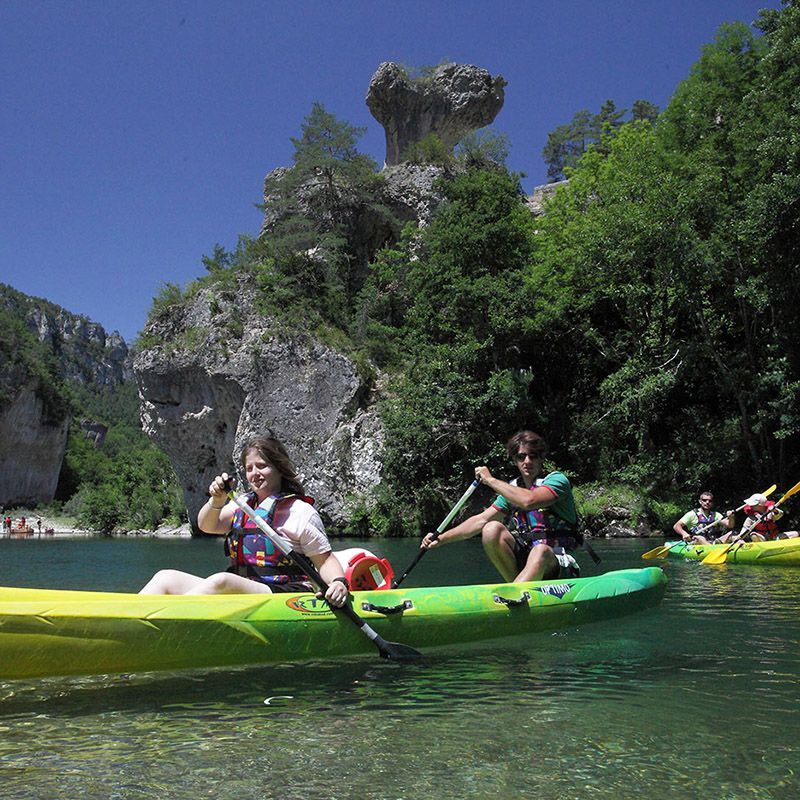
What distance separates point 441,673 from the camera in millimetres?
3982

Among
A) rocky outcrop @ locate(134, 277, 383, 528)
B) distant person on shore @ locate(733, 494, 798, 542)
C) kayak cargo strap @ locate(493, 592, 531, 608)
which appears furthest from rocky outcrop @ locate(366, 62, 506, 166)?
kayak cargo strap @ locate(493, 592, 531, 608)

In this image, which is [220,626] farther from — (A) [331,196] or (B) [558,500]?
(A) [331,196]

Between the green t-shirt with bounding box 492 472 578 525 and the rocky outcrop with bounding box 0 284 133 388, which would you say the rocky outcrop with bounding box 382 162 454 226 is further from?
the rocky outcrop with bounding box 0 284 133 388

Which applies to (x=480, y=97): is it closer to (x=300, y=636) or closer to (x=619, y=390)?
(x=619, y=390)

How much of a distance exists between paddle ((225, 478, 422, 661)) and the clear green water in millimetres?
105

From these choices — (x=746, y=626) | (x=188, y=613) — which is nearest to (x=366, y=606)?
(x=188, y=613)

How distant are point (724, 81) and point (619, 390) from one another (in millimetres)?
8323

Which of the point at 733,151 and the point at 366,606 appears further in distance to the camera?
the point at 733,151

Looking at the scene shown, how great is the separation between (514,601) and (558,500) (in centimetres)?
89

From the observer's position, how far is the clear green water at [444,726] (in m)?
2.41

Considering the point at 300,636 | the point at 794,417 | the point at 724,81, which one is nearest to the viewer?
the point at 300,636

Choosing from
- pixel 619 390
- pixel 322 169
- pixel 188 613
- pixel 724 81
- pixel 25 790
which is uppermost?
pixel 322 169

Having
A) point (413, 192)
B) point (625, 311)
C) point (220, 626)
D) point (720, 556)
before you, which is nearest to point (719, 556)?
point (720, 556)

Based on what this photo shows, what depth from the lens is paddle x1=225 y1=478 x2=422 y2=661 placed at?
3.98 meters
